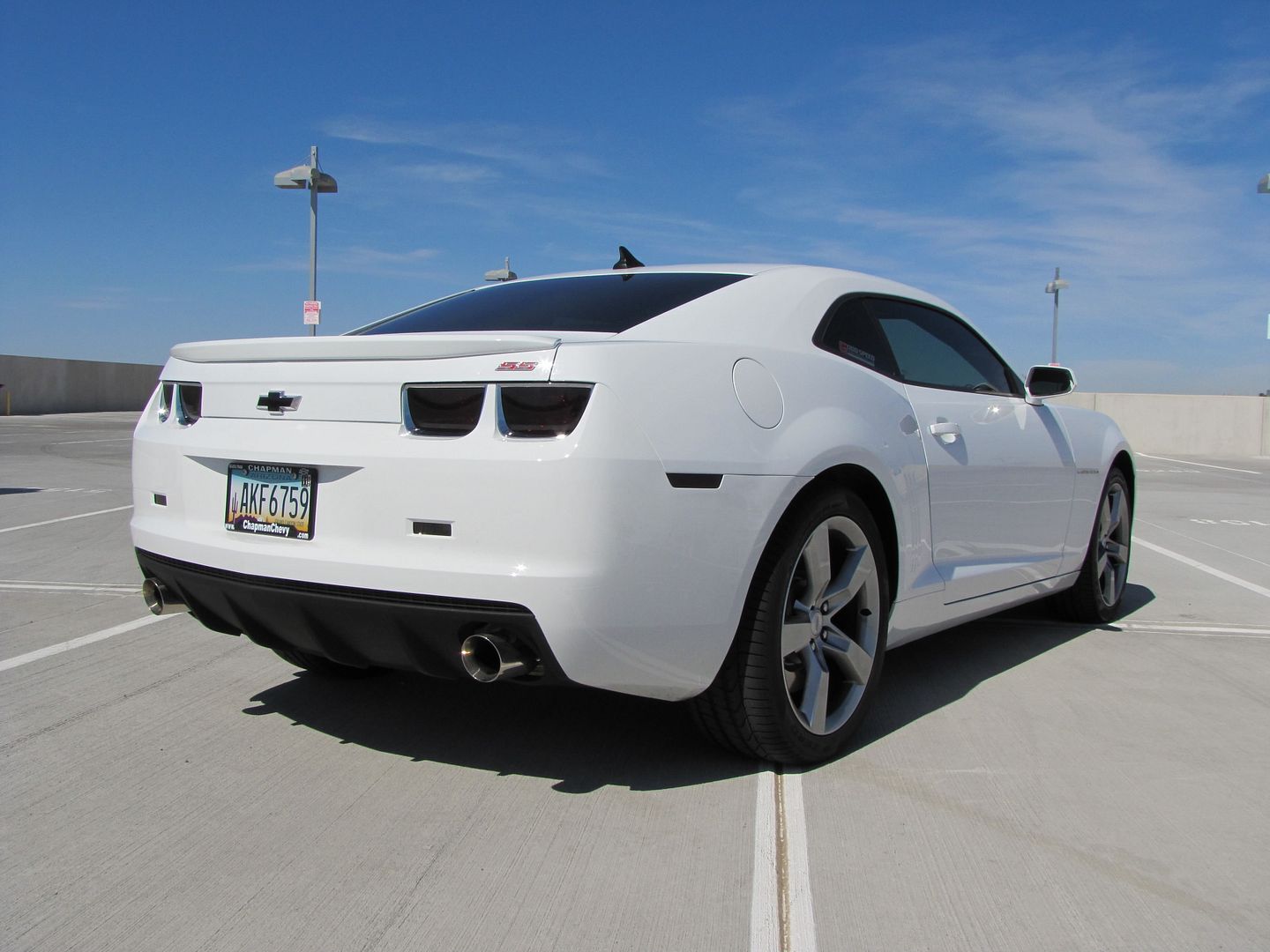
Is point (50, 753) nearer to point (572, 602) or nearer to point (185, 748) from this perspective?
point (185, 748)

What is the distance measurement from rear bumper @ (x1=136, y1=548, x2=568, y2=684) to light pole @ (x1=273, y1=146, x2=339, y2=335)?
20397mm

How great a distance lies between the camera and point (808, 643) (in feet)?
10.4

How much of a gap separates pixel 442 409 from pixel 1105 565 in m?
3.80

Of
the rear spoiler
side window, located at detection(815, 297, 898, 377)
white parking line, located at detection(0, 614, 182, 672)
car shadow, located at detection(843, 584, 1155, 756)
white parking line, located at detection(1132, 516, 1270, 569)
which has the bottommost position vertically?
white parking line, located at detection(0, 614, 182, 672)

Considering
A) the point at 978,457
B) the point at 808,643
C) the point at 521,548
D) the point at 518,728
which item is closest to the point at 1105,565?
the point at 978,457

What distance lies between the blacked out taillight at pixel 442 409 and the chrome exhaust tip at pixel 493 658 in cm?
49

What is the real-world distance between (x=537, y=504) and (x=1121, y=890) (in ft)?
5.06

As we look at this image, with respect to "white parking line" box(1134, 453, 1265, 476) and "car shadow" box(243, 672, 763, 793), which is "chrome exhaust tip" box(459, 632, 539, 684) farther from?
"white parking line" box(1134, 453, 1265, 476)

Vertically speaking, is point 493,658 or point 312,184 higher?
point 312,184

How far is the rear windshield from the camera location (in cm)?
315

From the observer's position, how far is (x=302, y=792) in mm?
2994

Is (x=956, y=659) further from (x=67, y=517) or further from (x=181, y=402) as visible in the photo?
(x=67, y=517)

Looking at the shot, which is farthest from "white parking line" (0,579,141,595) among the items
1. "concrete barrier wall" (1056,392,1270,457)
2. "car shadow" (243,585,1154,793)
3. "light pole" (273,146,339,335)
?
"concrete barrier wall" (1056,392,1270,457)

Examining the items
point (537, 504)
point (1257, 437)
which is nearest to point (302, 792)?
point (537, 504)
